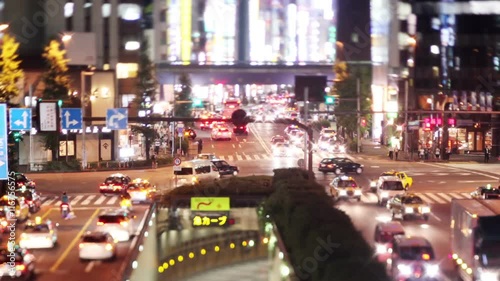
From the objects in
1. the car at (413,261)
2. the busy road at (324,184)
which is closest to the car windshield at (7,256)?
the busy road at (324,184)

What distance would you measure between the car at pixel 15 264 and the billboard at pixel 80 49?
124 feet

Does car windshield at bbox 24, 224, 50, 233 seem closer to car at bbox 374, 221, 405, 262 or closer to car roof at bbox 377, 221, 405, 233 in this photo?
car at bbox 374, 221, 405, 262

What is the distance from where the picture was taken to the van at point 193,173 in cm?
4222

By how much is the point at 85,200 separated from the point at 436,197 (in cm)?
1651

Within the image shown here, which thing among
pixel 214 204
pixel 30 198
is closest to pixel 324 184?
pixel 214 204

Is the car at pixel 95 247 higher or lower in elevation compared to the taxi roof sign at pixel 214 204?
lower

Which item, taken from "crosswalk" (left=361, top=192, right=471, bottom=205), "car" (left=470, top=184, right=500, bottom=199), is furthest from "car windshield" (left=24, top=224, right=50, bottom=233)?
"car" (left=470, top=184, right=500, bottom=199)

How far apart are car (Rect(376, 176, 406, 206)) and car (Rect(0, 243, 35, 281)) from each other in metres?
18.5

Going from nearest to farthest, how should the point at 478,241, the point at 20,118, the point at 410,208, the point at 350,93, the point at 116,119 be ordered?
1. the point at 478,241
2. the point at 20,118
3. the point at 410,208
4. the point at 116,119
5. the point at 350,93

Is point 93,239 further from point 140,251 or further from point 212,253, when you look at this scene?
point 212,253

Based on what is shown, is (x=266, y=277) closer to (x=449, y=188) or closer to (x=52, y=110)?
(x=52, y=110)

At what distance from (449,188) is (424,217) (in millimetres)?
12050

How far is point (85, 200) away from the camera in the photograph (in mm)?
41250

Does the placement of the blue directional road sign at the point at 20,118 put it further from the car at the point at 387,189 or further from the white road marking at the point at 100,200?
the car at the point at 387,189
